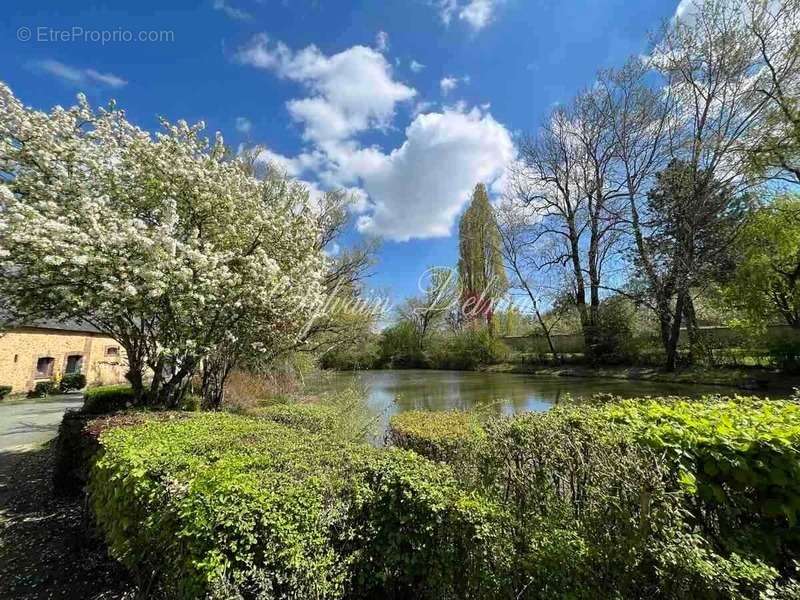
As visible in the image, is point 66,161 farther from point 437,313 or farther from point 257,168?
point 437,313

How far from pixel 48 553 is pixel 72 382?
66.8 ft

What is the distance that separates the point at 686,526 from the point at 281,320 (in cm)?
716

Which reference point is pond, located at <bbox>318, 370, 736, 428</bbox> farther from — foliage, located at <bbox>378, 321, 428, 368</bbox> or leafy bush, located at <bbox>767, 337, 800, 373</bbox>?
foliage, located at <bbox>378, 321, 428, 368</bbox>

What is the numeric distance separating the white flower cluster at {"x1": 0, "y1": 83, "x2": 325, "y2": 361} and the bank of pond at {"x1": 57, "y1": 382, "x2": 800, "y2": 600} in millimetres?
3604

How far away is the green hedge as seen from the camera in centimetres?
202

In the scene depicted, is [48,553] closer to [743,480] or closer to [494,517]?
[494,517]

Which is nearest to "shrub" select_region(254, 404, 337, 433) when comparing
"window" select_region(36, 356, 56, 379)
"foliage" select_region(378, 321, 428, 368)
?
"window" select_region(36, 356, 56, 379)

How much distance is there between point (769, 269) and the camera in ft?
47.6

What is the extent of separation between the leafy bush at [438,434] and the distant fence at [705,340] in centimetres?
1774

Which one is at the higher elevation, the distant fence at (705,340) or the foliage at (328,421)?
the distant fence at (705,340)

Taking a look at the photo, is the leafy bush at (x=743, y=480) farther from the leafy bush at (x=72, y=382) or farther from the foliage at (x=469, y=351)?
the foliage at (x=469, y=351)

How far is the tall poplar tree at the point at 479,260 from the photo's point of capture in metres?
34.1

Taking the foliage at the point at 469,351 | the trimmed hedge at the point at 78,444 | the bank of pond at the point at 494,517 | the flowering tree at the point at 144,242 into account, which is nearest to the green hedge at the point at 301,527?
the bank of pond at the point at 494,517

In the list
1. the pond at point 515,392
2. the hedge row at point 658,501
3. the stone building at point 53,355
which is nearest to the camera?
the hedge row at point 658,501
